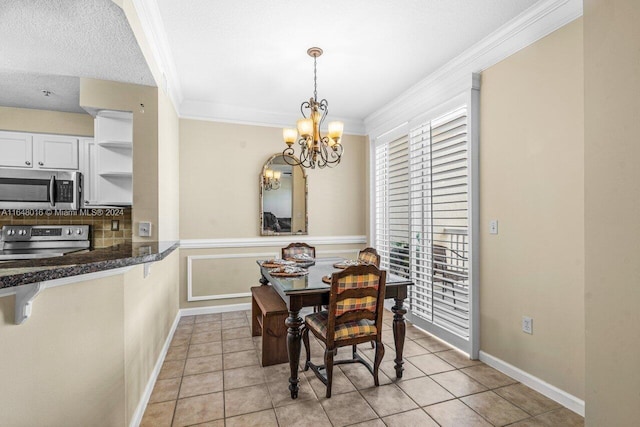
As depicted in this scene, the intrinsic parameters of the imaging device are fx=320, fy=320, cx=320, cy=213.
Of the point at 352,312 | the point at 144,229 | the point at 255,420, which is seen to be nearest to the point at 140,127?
the point at 144,229

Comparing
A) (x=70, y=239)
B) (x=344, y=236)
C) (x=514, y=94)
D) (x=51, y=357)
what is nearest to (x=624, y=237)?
(x=514, y=94)

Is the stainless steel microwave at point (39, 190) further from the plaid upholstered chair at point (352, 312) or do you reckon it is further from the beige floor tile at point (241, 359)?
the plaid upholstered chair at point (352, 312)

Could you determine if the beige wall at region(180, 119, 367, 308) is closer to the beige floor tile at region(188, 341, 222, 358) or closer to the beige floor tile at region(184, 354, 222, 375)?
the beige floor tile at region(188, 341, 222, 358)

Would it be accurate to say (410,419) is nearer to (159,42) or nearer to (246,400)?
(246,400)

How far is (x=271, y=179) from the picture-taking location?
4.33 meters

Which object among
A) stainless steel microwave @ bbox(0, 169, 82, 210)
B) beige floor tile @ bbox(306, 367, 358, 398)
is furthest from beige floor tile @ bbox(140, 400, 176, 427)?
stainless steel microwave @ bbox(0, 169, 82, 210)

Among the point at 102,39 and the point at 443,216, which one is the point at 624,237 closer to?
the point at 443,216

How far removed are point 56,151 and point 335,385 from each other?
3.86 meters

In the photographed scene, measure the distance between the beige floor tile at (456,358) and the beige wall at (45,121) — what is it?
4.47 metres

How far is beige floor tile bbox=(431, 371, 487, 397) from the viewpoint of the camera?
228 centimetres

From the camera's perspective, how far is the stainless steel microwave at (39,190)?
340 cm

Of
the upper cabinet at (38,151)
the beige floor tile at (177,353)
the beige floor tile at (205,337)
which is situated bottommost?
the beige floor tile at (177,353)

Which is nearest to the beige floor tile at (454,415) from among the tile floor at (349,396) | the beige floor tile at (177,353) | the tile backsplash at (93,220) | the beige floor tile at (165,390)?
the tile floor at (349,396)

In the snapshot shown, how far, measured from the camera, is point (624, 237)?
4.43 ft
